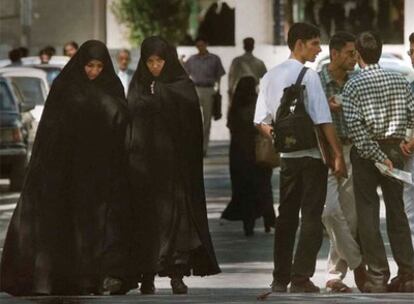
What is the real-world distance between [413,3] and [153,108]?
29230mm

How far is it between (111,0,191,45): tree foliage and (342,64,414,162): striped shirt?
3042 cm

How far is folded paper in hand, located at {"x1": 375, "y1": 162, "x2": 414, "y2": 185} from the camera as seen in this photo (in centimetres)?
1489

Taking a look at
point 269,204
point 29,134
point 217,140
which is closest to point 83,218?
point 269,204

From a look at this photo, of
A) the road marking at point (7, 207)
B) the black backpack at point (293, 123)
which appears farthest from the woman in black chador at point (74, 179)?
the road marking at point (7, 207)

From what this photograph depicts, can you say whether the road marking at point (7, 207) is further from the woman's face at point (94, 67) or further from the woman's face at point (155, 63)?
the woman's face at point (94, 67)

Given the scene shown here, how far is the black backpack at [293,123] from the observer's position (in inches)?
579

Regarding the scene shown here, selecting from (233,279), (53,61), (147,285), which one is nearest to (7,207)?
(233,279)

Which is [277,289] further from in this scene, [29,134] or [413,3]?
[413,3]

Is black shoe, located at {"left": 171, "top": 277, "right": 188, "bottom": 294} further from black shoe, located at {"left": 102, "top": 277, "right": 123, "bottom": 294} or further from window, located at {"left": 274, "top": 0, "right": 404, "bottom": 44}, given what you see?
window, located at {"left": 274, "top": 0, "right": 404, "bottom": 44}

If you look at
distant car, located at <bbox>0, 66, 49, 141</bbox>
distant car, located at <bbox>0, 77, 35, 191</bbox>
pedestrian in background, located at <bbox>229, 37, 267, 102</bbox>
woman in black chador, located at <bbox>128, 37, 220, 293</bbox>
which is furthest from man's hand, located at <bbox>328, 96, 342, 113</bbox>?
pedestrian in background, located at <bbox>229, 37, 267, 102</bbox>

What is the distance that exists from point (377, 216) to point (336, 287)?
1.78 feet

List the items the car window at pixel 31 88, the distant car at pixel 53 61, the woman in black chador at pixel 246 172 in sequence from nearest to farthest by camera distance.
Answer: the woman in black chador at pixel 246 172 < the car window at pixel 31 88 < the distant car at pixel 53 61

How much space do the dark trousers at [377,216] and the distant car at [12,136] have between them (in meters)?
13.2

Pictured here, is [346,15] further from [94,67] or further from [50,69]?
[94,67]
